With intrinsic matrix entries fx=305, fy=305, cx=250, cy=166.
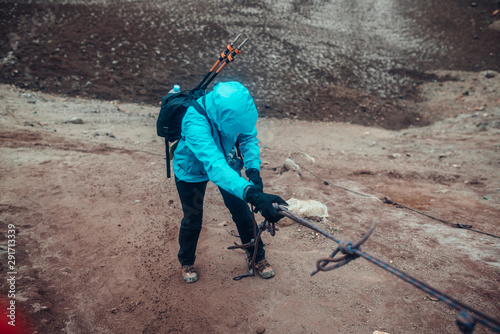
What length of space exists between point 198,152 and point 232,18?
14497mm

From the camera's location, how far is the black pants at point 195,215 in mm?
2816

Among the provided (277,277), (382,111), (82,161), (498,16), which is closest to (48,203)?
(82,161)

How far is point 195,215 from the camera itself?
293 centimetres

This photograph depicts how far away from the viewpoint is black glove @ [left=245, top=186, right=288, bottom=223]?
6.89ft

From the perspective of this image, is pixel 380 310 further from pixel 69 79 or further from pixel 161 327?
pixel 69 79

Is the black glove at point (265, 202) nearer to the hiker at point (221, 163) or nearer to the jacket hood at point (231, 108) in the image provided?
the hiker at point (221, 163)

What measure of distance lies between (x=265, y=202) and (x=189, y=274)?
1469 mm

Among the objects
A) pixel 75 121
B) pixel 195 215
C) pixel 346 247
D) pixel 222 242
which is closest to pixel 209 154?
pixel 195 215

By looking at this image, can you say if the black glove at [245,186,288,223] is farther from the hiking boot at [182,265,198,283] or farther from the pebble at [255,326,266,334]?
the hiking boot at [182,265,198,283]

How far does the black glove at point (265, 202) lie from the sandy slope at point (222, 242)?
1113 mm

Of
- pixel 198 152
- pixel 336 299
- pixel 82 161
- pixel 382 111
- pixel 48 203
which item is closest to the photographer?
pixel 198 152

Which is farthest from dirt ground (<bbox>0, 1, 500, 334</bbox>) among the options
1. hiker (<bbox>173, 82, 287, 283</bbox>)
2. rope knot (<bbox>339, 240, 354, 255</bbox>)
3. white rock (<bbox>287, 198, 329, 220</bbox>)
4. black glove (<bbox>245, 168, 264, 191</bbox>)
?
rope knot (<bbox>339, 240, 354, 255</bbox>)

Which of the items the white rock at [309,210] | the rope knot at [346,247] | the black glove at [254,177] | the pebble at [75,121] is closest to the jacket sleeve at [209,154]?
the black glove at [254,177]

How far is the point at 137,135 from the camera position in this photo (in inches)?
296
